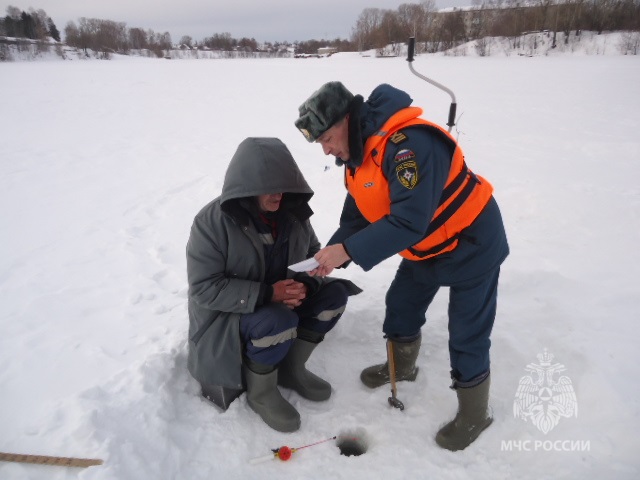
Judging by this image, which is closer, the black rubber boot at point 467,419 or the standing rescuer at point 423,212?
the standing rescuer at point 423,212

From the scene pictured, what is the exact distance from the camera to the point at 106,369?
2631mm

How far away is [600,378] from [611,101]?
13.5 m

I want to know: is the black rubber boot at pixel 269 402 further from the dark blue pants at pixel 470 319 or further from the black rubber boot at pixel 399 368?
the dark blue pants at pixel 470 319

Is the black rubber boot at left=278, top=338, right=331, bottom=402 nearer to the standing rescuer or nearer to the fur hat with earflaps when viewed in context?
the standing rescuer

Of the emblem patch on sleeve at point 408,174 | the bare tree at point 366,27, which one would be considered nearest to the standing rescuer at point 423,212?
the emblem patch on sleeve at point 408,174

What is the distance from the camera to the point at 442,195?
1850 millimetres

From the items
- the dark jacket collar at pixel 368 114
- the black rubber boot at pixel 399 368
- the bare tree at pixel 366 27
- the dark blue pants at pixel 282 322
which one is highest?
the bare tree at pixel 366 27

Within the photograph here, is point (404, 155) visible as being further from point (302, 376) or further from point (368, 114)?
point (302, 376)

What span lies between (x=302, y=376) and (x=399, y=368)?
641 mm

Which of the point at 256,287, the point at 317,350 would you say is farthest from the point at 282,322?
the point at 317,350

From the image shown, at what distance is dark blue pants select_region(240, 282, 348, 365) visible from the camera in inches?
84.1

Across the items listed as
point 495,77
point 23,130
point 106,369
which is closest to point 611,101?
point 495,77

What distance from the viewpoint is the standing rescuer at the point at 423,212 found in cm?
168

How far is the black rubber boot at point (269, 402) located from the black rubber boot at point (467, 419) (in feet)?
2.78
